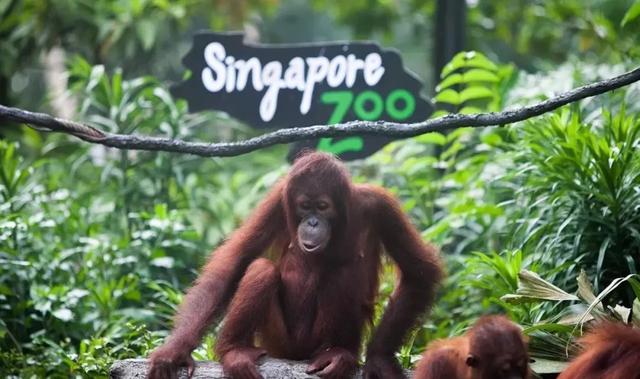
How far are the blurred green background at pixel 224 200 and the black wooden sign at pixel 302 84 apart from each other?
42 centimetres

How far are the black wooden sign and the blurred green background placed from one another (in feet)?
1.39

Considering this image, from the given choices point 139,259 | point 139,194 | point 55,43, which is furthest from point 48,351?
point 55,43

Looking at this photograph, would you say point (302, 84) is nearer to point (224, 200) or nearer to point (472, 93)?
point (472, 93)

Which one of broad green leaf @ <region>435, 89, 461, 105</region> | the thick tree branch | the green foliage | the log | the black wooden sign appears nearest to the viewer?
the thick tree branch

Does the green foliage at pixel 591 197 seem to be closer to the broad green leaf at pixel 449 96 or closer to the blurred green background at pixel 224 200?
the blurred green background at pixel 224 200

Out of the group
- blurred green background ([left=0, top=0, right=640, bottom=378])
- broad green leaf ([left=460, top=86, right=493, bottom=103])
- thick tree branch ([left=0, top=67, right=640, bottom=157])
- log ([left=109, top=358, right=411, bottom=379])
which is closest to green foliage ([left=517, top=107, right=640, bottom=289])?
blurred green background ([left=0, top=0, right=640, bottom=378])

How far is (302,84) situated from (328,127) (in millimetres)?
2099

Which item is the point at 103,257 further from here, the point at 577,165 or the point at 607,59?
the point at 607,59

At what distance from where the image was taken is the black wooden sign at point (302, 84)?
6125 millimetres

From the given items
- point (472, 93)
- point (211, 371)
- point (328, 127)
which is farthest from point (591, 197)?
point (211, 371)

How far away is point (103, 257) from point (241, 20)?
12.5 feet

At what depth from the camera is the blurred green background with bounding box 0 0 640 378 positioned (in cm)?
505

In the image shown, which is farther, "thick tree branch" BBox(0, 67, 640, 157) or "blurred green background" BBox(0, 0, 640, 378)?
"blurred green background" BBox(0, 0, 640, 378)

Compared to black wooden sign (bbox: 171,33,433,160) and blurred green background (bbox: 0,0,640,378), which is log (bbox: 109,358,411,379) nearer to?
blurred green background (bbox: 0,0,640,378)
